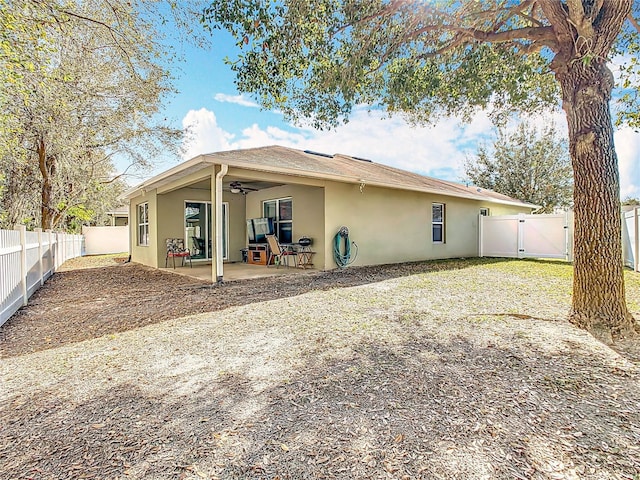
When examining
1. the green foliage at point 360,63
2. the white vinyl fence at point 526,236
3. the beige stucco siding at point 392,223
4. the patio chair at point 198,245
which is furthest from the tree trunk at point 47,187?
the white vinyl fence at point 526,236

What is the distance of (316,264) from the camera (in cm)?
986

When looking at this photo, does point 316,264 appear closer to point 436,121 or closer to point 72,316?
point 436,121

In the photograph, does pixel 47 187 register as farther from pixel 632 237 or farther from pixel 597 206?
pixel 632 237

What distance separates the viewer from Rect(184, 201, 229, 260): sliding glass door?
11375 mm

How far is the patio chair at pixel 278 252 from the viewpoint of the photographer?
10.2 m

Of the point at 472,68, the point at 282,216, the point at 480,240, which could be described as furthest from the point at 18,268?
the point at 480,240

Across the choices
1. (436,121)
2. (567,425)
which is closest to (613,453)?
(567,425)

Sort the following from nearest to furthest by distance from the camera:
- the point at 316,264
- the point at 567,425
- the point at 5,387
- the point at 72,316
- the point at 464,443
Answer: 1. the point at 464,443
2. the point at 567,425
3. the point at 5,387
4. the point at 72,316
5. the point at 316,264

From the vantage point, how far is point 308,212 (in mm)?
10039

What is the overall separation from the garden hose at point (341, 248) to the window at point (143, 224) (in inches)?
278

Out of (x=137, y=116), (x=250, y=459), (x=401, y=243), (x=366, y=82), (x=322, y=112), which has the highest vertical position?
(x=137, y=116)

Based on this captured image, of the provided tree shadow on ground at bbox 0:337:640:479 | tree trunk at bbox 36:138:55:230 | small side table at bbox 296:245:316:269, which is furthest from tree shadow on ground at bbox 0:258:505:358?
tree trunk at bbox 36:138:55:230

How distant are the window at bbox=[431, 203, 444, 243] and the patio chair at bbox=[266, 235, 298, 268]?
576 centimetres

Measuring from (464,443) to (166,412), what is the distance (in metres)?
1.97
